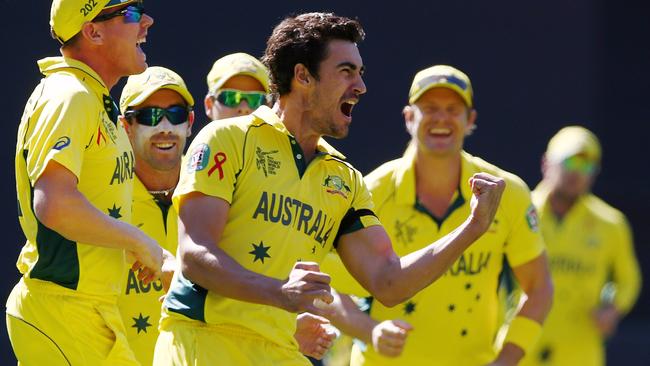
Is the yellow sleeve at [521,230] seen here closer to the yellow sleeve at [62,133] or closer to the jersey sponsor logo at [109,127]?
the jersey sponsor logo at [109,127]

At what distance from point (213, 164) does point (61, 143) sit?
0.51 meters

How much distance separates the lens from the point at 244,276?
13.6ft

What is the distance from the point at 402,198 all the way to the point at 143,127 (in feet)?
3.98

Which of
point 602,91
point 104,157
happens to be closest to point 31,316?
point 104,157

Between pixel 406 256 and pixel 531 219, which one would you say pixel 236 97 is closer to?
pixel 531 219

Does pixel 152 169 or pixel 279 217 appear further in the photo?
pixel 152 169

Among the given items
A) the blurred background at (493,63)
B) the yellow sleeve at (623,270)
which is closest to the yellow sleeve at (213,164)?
the blurred background at (493,63)

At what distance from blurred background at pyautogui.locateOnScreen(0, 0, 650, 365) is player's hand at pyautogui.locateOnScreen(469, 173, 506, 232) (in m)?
4.74

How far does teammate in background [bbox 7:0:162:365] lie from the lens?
14.6ft

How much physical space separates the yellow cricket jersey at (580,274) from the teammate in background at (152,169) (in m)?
3.19

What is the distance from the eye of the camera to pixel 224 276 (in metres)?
4.16

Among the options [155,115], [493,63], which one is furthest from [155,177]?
[493,63]

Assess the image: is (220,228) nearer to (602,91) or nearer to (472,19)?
(472,19)

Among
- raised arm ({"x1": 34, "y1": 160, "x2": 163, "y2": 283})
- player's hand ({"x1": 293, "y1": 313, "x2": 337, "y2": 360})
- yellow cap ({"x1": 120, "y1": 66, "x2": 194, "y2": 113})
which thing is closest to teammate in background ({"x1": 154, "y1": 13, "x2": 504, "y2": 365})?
player's hand ({"x1": 293, "y1": 313, "x2": 337, "y2": 360})
